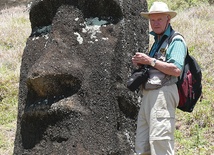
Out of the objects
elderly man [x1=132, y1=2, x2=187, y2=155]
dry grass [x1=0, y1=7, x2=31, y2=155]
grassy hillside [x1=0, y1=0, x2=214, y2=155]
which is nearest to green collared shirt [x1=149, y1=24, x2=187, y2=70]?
elderly man [x1=132, y1=2, x2=187, y2=155]

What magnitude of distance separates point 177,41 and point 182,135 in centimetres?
217

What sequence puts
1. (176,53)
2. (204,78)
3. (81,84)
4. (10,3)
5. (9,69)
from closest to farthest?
(176,53), (81,84), (204,78), (9,69), (10,3)

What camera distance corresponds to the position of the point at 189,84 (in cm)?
286

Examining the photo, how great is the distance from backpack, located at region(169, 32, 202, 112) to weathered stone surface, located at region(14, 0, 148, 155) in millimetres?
530

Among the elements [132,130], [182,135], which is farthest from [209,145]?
[132,130]

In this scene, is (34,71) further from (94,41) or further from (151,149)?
(151,149)

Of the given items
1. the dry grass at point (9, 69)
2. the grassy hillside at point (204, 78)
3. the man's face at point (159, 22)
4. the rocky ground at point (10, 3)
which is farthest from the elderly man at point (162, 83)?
the rocky ground at point (10, 3)

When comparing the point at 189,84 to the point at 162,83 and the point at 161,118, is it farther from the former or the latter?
the point at 161,118

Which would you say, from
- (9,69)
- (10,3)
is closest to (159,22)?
(9,69)

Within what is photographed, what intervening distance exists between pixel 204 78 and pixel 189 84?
3006 mm

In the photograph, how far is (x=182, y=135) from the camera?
4723mm

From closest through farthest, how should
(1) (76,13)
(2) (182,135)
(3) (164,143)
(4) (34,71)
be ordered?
(3) (164,143)
(4) (34,71)
(1) (76,13)
(2) (182,135)

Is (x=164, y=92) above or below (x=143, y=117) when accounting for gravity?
above

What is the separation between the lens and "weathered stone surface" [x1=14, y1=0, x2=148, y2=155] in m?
3.09
